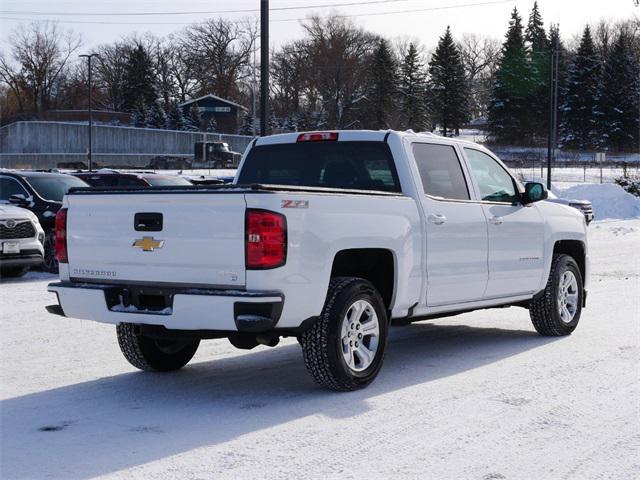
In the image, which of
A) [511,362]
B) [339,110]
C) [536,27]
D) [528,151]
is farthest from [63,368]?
[536,27]

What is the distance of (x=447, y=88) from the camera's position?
314ft

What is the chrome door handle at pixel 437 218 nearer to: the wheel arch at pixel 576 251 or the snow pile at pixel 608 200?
the wheel arch at pixel 576 251

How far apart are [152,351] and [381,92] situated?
80705mm

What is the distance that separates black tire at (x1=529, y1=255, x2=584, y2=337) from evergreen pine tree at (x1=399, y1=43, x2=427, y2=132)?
3127 inches

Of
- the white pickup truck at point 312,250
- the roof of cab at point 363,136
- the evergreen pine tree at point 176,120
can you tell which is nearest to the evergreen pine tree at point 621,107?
the evergreen pine tree at point 176,120

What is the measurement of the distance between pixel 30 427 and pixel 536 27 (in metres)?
118

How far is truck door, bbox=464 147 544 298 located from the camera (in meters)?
8.30

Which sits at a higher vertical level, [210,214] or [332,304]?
A: [210,214]

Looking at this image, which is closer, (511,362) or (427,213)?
(427,213)

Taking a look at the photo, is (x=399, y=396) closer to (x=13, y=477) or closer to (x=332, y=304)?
(x=332, y=304)

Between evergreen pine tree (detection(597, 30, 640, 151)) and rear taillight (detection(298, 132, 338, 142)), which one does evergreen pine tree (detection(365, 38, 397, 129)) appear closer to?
evergreen pine tree (detection(597, 30, 640, 151))

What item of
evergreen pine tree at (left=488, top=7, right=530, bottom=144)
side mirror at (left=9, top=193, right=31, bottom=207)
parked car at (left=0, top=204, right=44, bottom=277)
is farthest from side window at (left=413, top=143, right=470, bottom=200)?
evergreen pine tree at (left=488, top=7, right=530, bottom=144)

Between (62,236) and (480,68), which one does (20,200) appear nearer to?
(62,236)

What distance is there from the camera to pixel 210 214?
6008 mm
